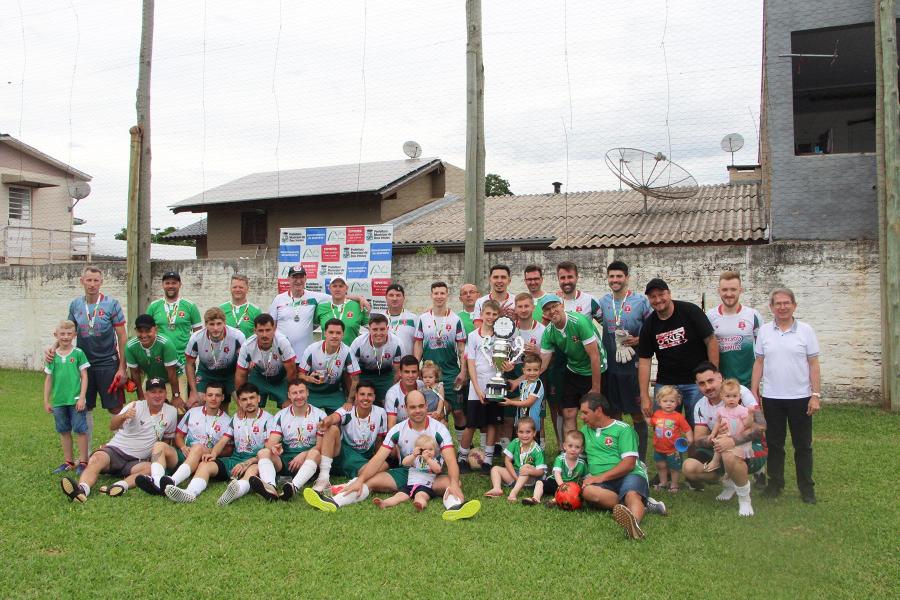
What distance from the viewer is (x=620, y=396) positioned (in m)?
6.20

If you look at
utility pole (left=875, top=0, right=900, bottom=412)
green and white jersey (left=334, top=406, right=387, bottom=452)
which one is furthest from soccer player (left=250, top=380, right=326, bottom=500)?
utility pole (left=875, top=0, right=900, bottom=412)

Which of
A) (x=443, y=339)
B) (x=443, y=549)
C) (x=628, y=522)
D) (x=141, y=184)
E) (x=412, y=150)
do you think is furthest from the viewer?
(x=412, y=150)

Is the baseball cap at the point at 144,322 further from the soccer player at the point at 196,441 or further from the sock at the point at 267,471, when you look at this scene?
the sock at the point at 267,471

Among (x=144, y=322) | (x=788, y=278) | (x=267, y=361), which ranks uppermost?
(x=788, y=278)

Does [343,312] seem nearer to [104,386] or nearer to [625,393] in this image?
[104,386]

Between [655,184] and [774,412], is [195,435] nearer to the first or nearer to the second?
[774,412]

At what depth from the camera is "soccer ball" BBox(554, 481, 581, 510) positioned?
512 centimetres

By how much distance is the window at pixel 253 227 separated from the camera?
1892 cm

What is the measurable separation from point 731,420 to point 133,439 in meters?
4.88

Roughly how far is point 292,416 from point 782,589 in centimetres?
394

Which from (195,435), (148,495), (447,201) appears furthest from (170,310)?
(447,201)

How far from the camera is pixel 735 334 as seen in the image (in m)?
5.70

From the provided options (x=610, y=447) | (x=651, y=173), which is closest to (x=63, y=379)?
(x=610, y=447)

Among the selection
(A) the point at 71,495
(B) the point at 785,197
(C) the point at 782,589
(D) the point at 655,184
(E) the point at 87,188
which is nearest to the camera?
(C) the point at 782,589
